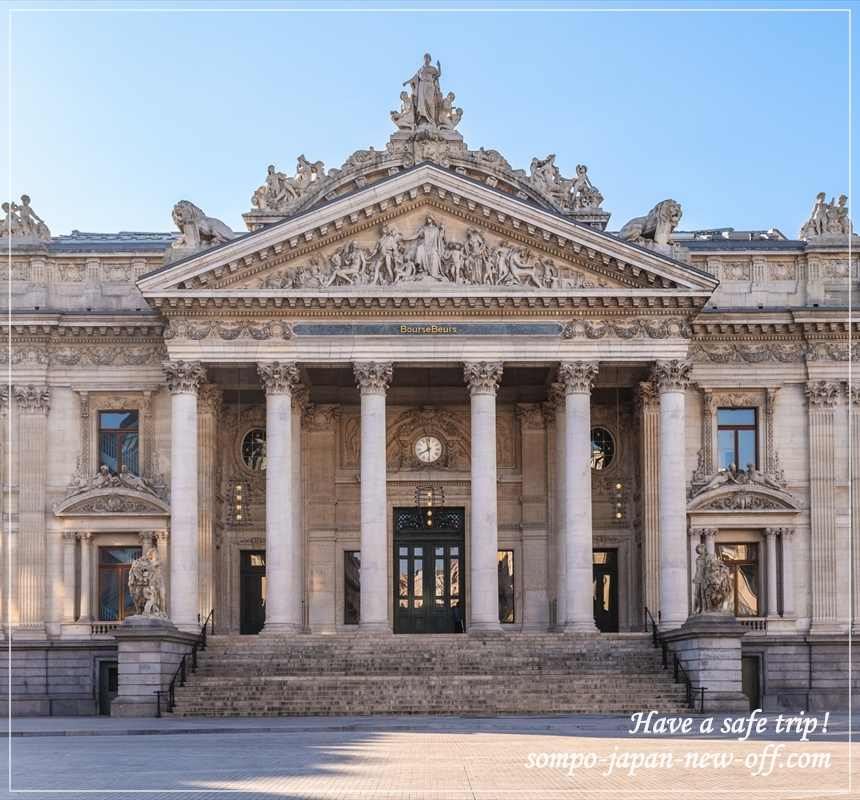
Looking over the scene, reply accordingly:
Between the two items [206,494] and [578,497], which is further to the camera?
[206,494]

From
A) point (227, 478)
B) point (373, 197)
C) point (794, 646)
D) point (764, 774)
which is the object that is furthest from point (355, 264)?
point (764, 774)

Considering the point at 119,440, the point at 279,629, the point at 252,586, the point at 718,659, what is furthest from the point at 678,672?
the point at 119,440

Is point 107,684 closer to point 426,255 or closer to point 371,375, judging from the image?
point 371,375

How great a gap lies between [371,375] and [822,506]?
15659 mm

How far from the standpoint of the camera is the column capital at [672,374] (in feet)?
165

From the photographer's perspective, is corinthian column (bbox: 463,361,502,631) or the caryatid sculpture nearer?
corinthian column (bbox: 463,361,502,631)

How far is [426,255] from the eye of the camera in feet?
167

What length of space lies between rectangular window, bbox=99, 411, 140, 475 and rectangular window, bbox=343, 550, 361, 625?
7877 millimetres

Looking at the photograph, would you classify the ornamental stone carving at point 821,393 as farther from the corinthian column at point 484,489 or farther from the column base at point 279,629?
the column base at point 279,629

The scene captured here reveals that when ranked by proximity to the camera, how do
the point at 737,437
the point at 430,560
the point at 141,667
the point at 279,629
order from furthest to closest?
the point at 430,560 < the point at 737,437 < the point at 279,629 < the point at 141,667

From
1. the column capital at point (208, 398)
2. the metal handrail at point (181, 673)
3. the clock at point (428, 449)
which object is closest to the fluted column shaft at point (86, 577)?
the metal handrail at point (181, 673)

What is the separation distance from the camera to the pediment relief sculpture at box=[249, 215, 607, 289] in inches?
1993

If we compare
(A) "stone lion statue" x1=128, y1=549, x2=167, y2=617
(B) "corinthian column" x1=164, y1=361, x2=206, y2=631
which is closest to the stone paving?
(A) "stone lion statue" x1=128, y1=549, x2=167, y2=617

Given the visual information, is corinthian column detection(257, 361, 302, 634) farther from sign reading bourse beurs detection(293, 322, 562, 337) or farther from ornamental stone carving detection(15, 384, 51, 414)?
ornamental stone carving detection(15, 384, 51, 414)
